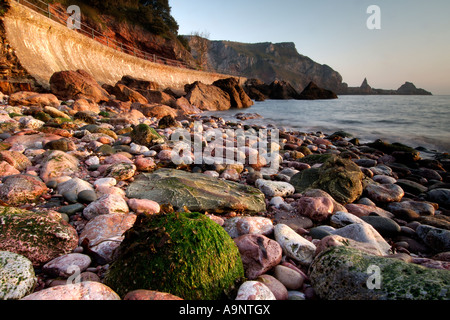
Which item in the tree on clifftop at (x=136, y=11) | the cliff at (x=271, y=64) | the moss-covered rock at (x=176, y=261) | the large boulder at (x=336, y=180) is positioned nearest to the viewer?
the moss-covered rock at (x=176, y=261)

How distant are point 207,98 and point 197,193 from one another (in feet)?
54.6

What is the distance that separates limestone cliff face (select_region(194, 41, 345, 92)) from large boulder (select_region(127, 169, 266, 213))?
130504 millimetres

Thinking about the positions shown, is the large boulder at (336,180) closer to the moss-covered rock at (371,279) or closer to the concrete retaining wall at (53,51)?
the moss-covered rock at (371,279)

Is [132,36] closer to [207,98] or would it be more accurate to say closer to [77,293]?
[207,98]

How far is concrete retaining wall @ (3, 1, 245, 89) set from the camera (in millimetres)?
8945

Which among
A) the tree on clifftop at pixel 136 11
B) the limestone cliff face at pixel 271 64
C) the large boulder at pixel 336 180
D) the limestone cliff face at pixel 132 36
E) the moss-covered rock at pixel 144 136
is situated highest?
the limestone cliff face at pixel 271 64

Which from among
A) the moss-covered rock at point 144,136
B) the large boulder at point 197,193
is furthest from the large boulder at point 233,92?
the large boulder at point 197,193

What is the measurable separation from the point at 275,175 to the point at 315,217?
1440mm

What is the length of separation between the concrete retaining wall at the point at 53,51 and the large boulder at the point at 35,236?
986cm

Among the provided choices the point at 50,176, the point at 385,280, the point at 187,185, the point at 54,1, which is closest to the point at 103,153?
the point at 50,176

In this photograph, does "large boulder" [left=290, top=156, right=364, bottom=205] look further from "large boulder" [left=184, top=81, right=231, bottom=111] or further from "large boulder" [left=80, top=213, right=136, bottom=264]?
"large boulder" [left=184, top=81, right=231, bottom=111]

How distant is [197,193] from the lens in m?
2.68

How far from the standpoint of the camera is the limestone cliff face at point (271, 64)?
134 metres

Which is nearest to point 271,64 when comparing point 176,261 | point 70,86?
point 70,86
